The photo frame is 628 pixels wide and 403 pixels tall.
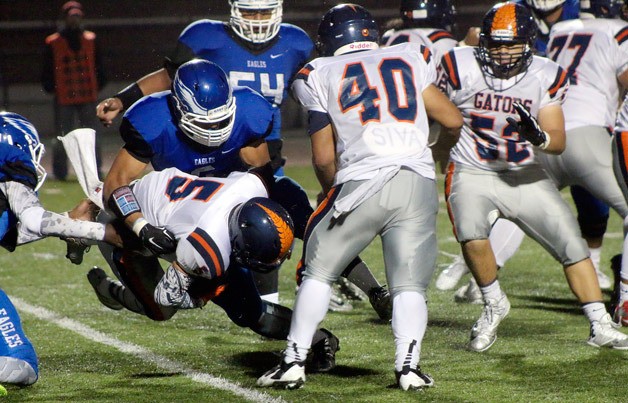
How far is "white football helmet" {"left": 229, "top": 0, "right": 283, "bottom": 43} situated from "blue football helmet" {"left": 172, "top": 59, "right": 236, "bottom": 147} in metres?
1.18

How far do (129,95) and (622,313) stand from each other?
249 centimetres

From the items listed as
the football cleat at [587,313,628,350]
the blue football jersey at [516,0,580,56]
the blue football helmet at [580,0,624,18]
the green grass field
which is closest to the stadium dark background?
the blue football helmet at [580,0,624,18]

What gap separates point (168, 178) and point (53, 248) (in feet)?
14.0

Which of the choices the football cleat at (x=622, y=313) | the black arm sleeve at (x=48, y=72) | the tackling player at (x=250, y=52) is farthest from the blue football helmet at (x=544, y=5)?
the black arm sleeve at (x=48, y=72)

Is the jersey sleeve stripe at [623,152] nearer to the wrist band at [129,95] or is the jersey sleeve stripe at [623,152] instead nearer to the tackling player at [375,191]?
the tackling player at [375,191]

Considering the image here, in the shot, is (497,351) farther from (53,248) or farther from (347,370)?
(53,248)

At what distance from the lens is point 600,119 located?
573cm

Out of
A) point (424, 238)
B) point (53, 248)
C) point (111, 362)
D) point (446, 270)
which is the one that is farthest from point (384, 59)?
point (53, 248)

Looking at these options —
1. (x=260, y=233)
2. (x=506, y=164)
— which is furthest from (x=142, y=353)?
(x=506, y=164)

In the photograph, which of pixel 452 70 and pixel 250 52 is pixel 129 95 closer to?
pixel 250 52

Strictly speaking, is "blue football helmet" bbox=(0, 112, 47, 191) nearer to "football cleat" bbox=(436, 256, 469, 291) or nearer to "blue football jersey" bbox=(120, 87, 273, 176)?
"blue football jersey" bbox=(120, 87, 273, 176)

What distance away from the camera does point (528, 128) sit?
15.0 ft

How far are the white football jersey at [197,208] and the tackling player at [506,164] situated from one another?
3.82 ft

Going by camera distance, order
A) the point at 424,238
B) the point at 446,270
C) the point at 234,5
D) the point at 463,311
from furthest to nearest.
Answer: the point at 446,270, the point at 463,311, the point at 234,5, the point at 424,238
